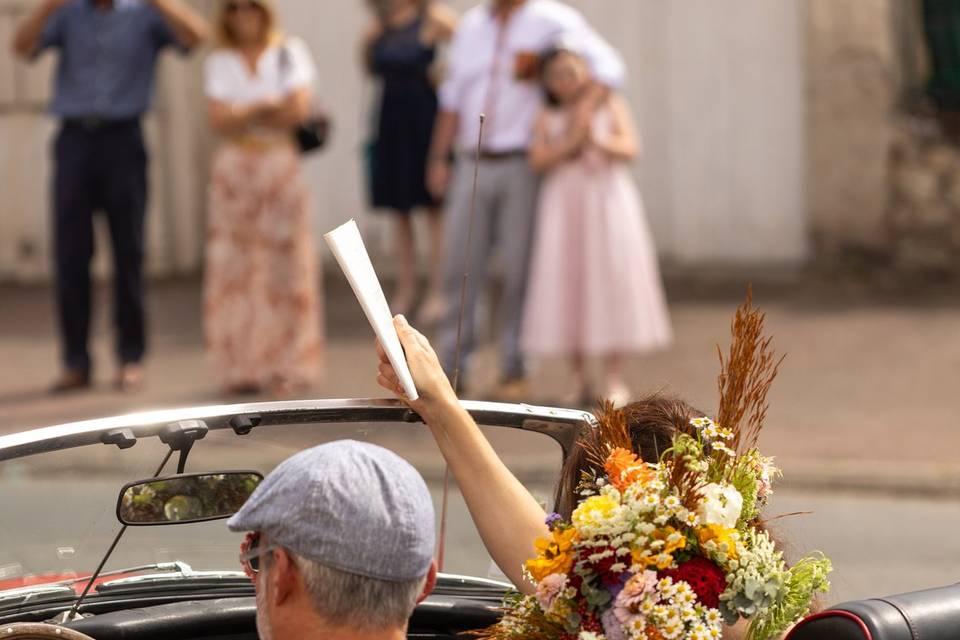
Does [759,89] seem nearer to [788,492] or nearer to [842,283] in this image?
[842,283]

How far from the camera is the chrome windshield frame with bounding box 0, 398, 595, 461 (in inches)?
131

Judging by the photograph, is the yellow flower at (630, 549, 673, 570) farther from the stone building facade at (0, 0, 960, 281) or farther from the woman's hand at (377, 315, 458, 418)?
the stone building facade at (0, 0, 960, 281)

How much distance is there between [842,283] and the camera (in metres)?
13.2

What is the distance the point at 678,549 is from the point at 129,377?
7684mm

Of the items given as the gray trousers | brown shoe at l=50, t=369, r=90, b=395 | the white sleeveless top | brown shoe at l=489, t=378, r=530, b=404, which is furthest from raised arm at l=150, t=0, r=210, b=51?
brown shoe at l=489, t=378, r=530, b=404

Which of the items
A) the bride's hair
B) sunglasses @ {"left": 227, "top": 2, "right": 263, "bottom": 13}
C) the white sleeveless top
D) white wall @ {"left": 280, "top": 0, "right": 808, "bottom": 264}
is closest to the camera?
the bride's hair

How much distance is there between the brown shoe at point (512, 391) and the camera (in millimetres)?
→ 9883

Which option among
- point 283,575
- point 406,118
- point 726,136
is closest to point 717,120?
point 726,136

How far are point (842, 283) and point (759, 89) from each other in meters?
1.53

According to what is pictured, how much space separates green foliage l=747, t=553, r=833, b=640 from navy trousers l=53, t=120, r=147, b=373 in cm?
742

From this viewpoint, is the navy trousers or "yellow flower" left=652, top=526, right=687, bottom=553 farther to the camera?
the navy trousers

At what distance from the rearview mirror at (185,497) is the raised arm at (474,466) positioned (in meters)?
0.37

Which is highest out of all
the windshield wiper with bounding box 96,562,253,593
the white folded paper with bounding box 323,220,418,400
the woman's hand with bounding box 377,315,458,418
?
the white folded paper with bounding box 323,220,418,400

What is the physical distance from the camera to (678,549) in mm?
2891
